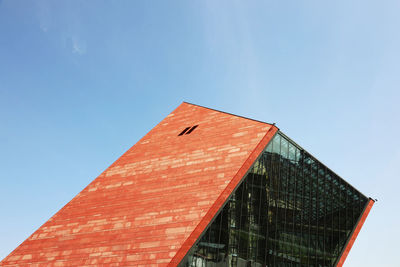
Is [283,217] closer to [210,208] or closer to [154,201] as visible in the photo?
[210,208]

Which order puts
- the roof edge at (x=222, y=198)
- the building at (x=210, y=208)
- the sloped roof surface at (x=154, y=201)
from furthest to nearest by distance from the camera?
1. the building at (x=210, y=208)
2. the sloped roof surface at (x=154, y=201)
3. the roof edge at (x=222, y=198)

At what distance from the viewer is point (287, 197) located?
683 inches

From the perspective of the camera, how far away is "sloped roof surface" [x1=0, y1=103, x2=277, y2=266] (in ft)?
43.5

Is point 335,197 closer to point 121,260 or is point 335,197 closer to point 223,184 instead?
point 223,184

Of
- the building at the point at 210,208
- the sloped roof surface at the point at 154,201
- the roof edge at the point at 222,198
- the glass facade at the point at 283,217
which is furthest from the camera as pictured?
the glass facade at the point at 283,217

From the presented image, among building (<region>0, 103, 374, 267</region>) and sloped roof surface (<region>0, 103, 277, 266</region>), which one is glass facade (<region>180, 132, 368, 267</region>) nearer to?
building (<region>0, 103, 374, 267</region>)

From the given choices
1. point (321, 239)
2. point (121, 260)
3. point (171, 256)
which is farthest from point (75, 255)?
point (321, 239)

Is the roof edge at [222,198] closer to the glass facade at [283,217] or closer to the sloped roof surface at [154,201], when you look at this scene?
the sloped roof surface at [154,201]

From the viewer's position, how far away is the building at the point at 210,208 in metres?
13.5

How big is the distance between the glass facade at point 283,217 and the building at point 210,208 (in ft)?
0.16

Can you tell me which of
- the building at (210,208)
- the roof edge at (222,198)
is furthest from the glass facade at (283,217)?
the roof edge at (222,198)

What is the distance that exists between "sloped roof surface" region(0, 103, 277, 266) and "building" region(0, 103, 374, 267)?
6 cm

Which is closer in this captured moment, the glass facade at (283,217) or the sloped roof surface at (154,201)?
the sloped roof surface at (154,201)

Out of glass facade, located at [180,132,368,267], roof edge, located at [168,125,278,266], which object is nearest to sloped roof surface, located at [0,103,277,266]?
roof edge, located at [168,125,278,266]
